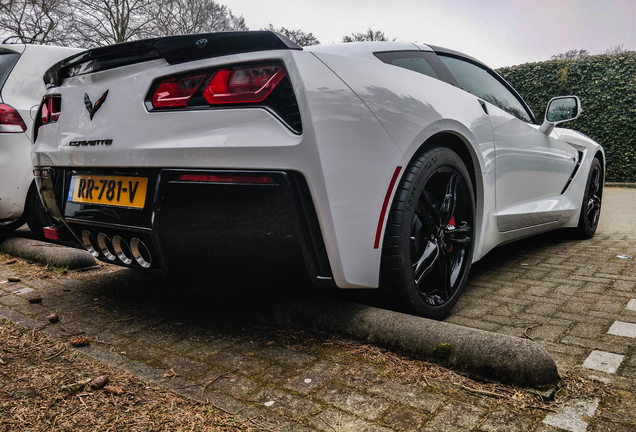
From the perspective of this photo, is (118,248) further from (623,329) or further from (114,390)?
(623,329)

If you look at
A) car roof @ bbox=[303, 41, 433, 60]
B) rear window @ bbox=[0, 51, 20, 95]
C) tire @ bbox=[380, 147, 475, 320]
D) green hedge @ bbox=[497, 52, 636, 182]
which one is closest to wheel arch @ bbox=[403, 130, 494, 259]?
tire @ bbox=[380, 147, 475, 320]

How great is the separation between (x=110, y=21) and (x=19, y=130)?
53.2 feet

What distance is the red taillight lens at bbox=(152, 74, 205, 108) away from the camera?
200 centimetres

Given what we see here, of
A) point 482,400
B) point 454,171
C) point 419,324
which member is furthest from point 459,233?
point 482,400

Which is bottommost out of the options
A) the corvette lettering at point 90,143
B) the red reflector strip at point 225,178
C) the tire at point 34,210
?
the tire at point 34,210

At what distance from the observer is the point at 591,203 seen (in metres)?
4.78

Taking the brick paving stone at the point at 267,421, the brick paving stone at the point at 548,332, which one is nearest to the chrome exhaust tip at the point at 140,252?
the brick paving stone at the point at 267,421

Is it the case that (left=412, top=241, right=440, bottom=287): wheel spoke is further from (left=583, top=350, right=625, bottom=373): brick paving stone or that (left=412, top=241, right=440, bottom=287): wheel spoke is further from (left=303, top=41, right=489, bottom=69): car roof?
(left=303, top=41, right=489, bottom=69): car roof

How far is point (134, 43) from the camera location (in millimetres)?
2141

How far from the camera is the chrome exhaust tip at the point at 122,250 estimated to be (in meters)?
2.29

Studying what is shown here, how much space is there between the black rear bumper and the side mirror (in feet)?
8.61

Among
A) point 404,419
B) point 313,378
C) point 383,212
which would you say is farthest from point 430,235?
point 404,419

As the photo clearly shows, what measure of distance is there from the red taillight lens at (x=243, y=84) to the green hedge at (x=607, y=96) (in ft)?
36.5

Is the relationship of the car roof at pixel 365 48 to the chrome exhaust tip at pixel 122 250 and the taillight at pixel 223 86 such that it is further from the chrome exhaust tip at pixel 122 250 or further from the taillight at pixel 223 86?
the chrome exhaust tip at pixel 122 250
